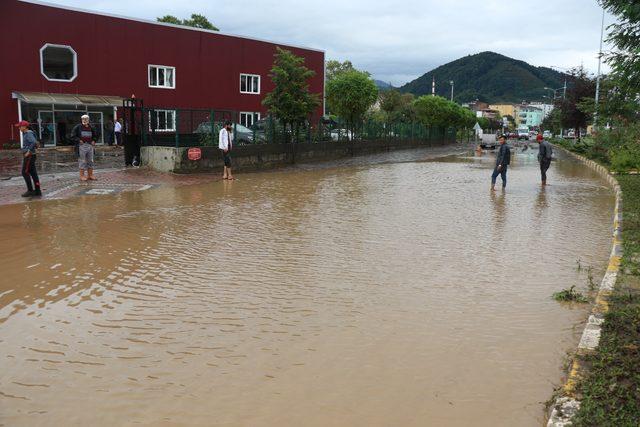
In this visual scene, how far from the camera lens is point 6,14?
88.3ft

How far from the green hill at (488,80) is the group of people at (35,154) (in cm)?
16237

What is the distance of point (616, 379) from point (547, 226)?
22.8 ft

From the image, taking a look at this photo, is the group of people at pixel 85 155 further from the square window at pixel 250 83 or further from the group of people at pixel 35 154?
the square window at pixel 250 83

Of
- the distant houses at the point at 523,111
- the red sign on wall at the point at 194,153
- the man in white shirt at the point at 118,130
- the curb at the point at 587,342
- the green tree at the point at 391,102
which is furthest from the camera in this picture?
the distant houses at the point at 523,111

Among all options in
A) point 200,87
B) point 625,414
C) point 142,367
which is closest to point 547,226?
point 625,414

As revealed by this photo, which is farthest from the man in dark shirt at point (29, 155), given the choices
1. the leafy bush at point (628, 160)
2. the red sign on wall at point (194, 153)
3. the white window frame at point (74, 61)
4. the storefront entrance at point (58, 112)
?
the leafy bush at point (628, 160)

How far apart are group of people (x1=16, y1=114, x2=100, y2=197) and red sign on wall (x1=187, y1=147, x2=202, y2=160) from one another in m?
3.51

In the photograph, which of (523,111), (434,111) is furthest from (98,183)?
(523,111)

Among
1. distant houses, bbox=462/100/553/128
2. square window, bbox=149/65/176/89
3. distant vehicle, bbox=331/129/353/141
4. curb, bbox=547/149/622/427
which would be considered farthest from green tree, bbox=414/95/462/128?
distant houses, bbox=462/100/553/128

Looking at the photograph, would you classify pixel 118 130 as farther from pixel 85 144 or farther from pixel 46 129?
pixel 85 144

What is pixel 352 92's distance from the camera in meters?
31.7

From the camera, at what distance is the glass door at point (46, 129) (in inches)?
1106

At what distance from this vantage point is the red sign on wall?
19.7 m

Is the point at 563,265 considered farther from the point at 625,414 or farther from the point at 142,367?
the point at 142,367
